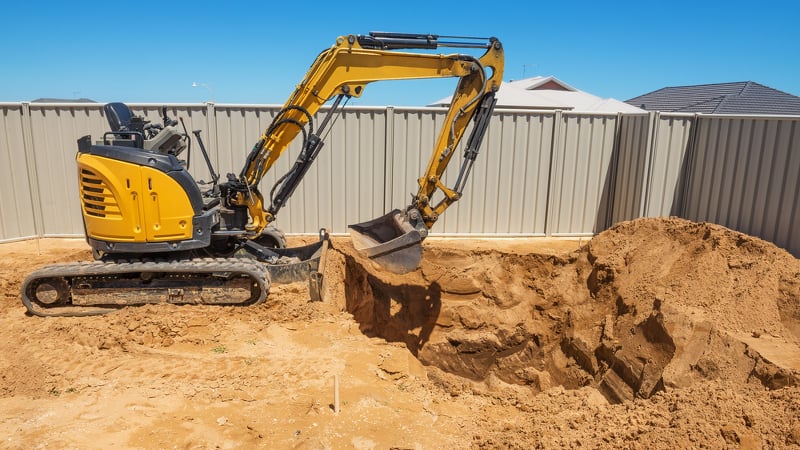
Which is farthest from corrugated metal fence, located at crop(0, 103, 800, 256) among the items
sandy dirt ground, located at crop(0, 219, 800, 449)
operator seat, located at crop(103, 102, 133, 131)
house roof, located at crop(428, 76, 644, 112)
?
house roof, located at crop(428, 76, 644, 112)

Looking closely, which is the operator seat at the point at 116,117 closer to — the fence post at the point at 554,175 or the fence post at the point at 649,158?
the fence post at the point at 554,175

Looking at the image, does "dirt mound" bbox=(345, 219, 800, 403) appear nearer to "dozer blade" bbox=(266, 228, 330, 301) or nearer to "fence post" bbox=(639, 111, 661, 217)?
"dozer blade" bbox=(266, 228, 330, 301)

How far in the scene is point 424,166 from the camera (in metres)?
10.4

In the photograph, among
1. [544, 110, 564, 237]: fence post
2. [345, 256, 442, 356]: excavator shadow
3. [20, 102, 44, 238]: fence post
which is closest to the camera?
[345, 256, 442, 356]: excavator shadow

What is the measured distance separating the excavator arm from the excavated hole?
1.80m

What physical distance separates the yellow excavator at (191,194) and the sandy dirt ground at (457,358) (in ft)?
1.19

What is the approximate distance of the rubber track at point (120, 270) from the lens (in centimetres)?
635

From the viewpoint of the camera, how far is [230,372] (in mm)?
5203

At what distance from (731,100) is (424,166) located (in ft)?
47.9

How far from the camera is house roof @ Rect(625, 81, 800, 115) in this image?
1842 centimetres

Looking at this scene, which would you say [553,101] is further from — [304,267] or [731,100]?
[304,267]

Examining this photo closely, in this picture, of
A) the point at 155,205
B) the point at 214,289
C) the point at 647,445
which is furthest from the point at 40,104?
the point at 647,445

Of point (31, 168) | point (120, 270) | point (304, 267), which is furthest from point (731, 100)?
point (31, 168)

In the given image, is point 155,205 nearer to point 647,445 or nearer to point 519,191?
point 647,445
